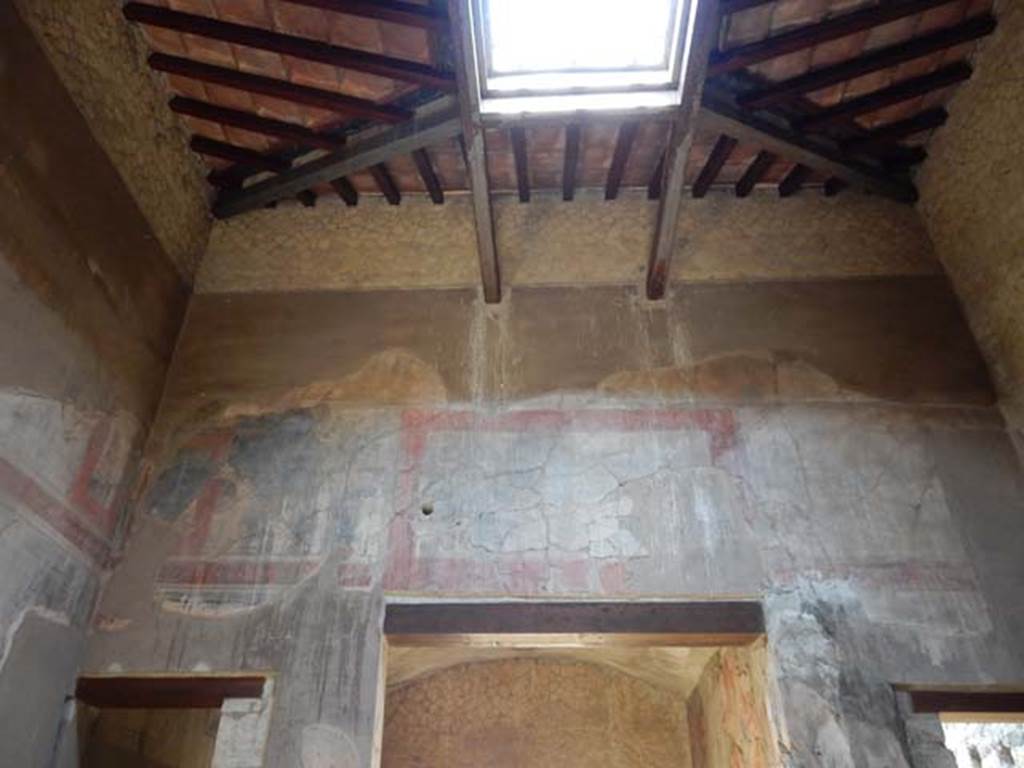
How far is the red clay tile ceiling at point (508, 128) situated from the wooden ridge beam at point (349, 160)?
0.10 metres

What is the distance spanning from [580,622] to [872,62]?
3.42 meters

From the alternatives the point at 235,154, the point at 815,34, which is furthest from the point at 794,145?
the point at 235,154

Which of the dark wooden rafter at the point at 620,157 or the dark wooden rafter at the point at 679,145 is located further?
the dark wooden rafter at the point at 620,157

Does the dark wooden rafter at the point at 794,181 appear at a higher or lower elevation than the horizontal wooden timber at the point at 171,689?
higher

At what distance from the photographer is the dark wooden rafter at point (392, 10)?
371 cm

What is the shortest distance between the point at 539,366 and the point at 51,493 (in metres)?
2.56

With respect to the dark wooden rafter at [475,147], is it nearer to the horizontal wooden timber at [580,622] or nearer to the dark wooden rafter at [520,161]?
the dark wooden rafter at [520,161]

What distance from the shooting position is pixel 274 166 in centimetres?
483

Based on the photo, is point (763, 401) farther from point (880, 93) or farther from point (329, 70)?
point (329, 70)

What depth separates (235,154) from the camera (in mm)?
4754

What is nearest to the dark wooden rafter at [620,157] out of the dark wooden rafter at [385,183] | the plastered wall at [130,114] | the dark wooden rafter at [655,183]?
the dark wooden rafter at [655,183]

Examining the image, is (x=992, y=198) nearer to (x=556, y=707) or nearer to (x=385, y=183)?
(x=385, y=183)

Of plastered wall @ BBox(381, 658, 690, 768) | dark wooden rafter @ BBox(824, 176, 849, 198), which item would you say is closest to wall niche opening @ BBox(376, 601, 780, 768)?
plastered wall @ BBox(381, 658, 690, 768)

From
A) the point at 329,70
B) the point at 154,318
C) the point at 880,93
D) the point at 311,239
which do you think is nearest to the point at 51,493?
the point at 154,318
